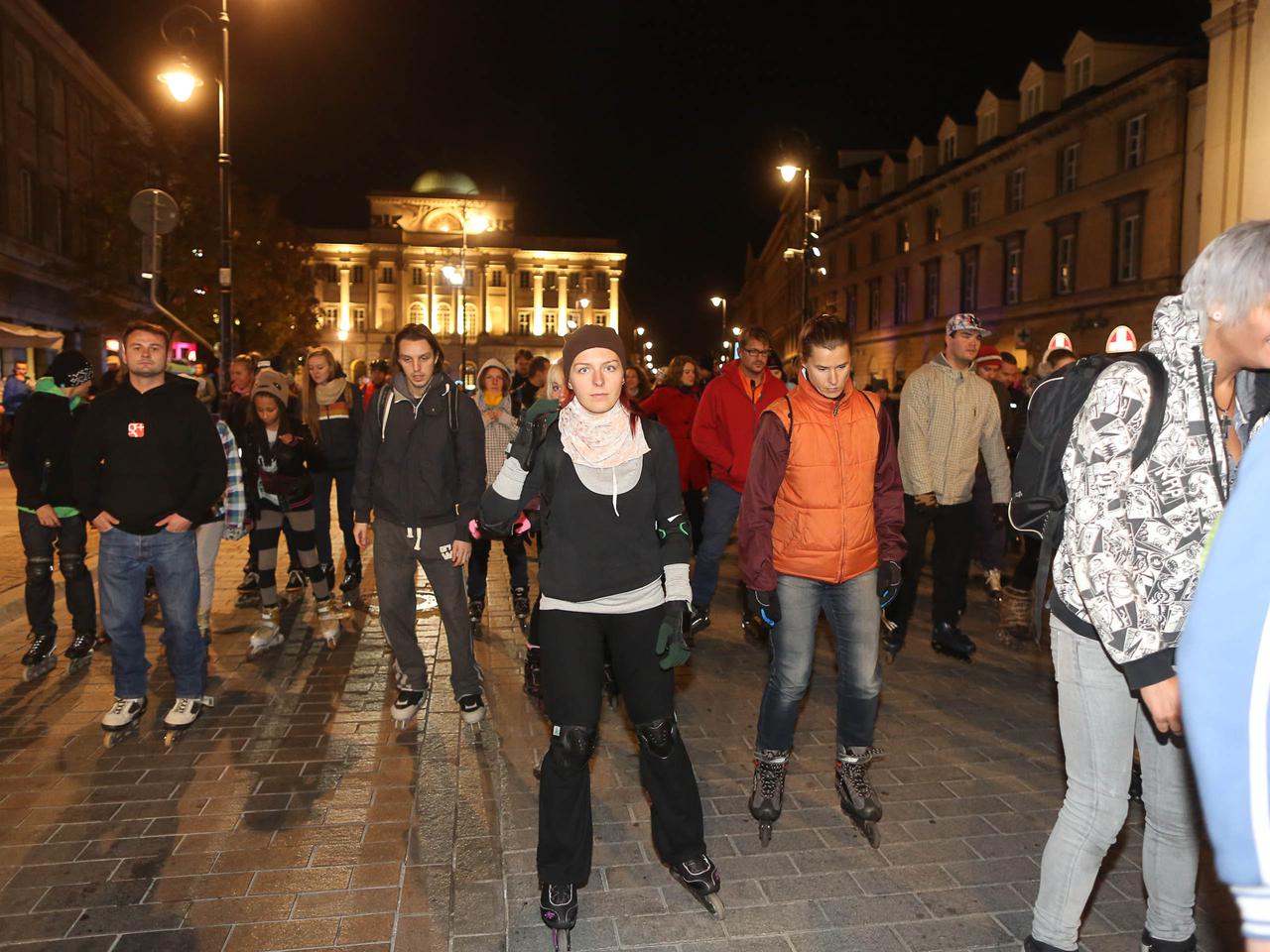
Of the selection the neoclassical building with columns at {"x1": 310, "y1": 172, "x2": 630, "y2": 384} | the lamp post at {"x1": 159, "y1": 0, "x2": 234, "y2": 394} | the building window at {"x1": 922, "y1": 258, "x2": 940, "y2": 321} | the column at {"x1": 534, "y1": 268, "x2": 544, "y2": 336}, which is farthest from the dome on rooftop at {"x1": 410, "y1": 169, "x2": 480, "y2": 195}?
the lamp post at {"x1": 159, "y1": 0, "x2": 234, "y2": 394}

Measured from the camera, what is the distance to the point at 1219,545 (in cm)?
124

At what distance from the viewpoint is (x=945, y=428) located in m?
6.56

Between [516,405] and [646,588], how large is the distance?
7.96 metres

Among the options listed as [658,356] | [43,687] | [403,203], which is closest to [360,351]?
[403,203]

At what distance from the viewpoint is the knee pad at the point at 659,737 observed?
3.47 meters

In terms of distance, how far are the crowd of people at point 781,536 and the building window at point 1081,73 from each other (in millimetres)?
30910

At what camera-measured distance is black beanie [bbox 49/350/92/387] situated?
663cm

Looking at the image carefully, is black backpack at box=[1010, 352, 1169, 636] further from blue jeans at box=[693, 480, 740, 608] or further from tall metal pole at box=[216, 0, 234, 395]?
tall metal pole at box=[216, 0, 234, 395]

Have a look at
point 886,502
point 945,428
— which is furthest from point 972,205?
point 886,502

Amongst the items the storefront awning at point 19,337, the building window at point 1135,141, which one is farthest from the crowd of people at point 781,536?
the building window at point 1135,141

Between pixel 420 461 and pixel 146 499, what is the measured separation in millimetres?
1503

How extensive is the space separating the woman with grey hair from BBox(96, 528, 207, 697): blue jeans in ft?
15.3

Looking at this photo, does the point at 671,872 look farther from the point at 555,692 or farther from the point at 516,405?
the point at 516,405

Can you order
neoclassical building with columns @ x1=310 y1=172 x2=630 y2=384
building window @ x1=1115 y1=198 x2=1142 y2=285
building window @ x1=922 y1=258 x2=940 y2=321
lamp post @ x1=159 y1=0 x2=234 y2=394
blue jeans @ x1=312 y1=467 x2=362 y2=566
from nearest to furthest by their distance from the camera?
blue jeans @ x1=312 y1=467 x2=362 y2=566
lamp post @ x1=159 y1=0 x2=234 y2=394
building window @ x1=1115 y1=198 x2=1142 y2=285
building window @ x1=922 y1=258 x2=940 y2=321
neoclassical building with columns @ x1=310 y1=172 x2=630 y2=384
